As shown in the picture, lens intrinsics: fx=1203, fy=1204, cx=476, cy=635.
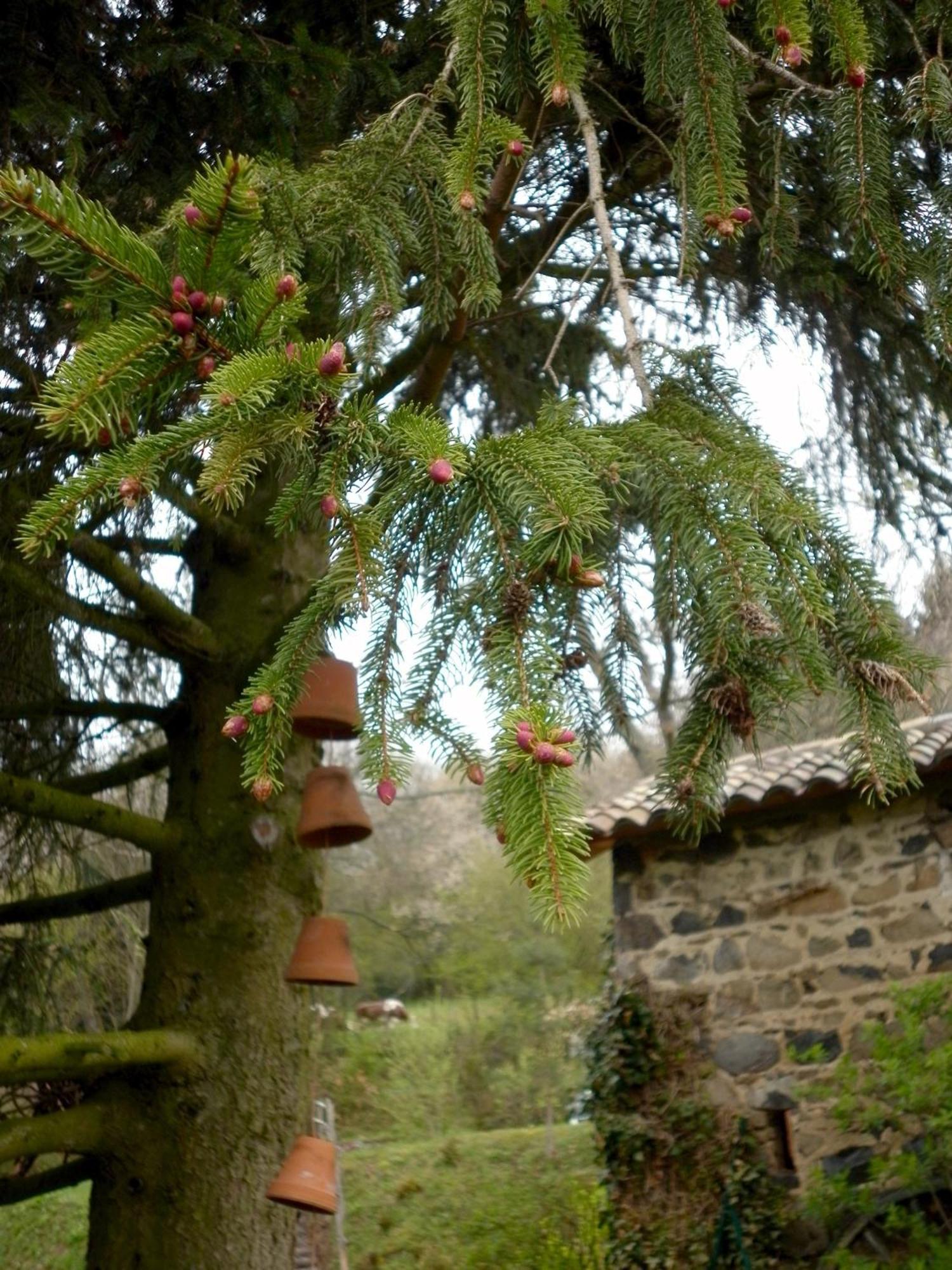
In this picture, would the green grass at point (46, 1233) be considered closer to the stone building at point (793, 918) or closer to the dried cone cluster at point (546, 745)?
the stone building at point (793, 918)

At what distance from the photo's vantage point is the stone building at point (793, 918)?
6.24 metres

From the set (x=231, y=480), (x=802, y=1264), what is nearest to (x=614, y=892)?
(x=802, y=1264)

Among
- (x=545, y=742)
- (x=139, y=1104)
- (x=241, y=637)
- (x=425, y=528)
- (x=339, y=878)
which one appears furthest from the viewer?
(x=339, y=878)

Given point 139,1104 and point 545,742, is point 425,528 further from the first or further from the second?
point 139,1104

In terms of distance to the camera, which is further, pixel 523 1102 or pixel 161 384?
pixel 523 1102

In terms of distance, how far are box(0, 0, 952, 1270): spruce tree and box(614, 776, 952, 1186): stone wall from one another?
255 centimetres

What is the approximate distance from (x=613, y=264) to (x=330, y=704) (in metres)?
1.37

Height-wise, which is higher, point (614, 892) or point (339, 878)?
point (339, 878)

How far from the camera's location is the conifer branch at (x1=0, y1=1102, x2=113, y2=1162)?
3.19 metres

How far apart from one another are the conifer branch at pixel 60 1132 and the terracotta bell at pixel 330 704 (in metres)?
1.31

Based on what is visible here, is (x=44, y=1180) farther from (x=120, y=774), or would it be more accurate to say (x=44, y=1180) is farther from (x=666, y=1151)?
(x=666, y=1151)

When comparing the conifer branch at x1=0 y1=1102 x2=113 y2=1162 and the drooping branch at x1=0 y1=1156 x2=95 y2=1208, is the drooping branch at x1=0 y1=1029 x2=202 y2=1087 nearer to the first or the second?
the conifer branch at x1=0 y1=1102 x2=113 y2=1162

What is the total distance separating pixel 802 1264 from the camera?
19.6ft

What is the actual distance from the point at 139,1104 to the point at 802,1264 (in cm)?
399
